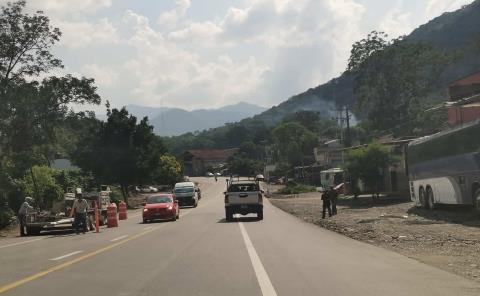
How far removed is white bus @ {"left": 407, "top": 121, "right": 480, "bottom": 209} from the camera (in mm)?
24156

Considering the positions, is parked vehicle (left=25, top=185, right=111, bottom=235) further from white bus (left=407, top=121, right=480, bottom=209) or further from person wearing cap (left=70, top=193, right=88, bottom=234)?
white bus (left=407, top=121, right=480, bottom=209)

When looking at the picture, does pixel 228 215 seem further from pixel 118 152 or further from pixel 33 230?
pixel 118 152

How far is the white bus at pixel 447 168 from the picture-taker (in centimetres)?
2416

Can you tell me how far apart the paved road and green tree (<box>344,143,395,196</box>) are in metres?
27.5

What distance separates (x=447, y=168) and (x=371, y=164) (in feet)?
60.6

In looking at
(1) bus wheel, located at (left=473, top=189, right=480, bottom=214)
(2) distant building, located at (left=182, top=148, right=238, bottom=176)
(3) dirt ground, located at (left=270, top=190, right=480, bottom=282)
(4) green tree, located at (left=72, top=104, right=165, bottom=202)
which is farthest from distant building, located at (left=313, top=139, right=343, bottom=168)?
(1) bus wheel, located at (left=473, top=189, right=480, bottom=214)

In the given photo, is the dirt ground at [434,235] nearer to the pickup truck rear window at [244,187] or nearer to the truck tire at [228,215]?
the pickup truck rear window at [244,187]

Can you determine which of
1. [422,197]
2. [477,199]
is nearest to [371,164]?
[422,197]

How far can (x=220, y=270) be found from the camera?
12.0 m

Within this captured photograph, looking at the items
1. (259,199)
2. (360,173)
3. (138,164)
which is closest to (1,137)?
(259,199)

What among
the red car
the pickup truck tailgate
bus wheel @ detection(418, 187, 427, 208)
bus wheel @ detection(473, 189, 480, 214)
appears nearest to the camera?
bus wheel @ detection(473, 189, 480, 214)

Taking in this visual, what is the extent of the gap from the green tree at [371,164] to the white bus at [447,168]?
10813 millimetres

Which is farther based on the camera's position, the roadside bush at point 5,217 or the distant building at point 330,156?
the distant building at point 330,156

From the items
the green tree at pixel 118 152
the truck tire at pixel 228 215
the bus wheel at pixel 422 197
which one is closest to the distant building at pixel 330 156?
the green tree at pixel 118 152
